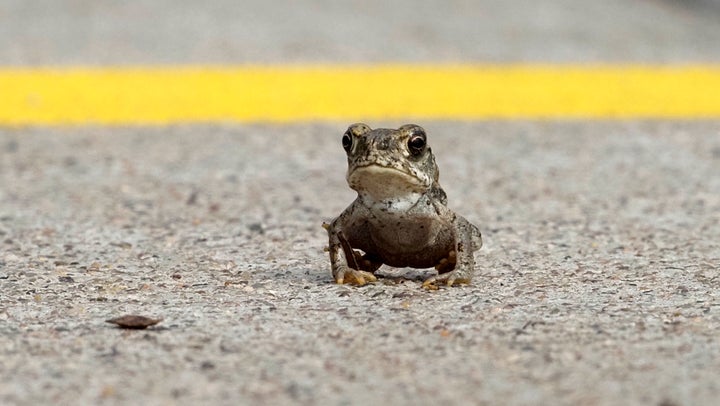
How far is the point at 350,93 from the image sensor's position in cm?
1088

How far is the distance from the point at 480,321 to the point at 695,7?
452 inches

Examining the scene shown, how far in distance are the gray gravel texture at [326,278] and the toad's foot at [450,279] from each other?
0.13 ft

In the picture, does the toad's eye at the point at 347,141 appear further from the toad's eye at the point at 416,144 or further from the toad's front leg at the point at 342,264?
the toad's front leg at the point at 342,264

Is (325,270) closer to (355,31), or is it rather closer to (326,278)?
(326,278)

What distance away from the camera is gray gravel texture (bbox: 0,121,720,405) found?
409cm

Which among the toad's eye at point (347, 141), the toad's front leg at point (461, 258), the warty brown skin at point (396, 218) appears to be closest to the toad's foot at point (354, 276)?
the warty brown skin at point (396, 218)

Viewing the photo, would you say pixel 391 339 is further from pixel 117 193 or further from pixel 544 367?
pixel 117 193

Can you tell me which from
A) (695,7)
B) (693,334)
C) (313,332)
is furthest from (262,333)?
(695,7)

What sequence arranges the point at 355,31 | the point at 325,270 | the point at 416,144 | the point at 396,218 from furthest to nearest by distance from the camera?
the point at 355,31 < the point at 325,270 < the point at 396,218 < the point at 416,144

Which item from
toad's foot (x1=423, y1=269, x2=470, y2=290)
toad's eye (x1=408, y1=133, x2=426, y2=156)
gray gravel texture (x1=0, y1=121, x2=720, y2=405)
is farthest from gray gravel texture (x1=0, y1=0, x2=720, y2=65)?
toad's eye (x1=408, y1=133, x2=426, y2=156)

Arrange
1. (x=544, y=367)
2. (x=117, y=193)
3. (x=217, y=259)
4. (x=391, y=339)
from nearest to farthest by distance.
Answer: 1. (x=544, y=367)
2. (x=391, y=339)
3. (x=217, y=259)
4. (x=117, y=193)

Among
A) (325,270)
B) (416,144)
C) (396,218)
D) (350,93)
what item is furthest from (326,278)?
(350,93)

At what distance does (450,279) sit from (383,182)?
469mm

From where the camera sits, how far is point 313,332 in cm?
465
